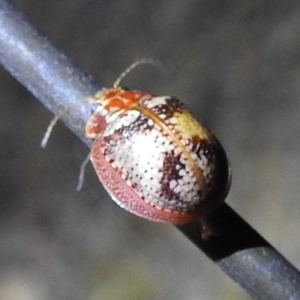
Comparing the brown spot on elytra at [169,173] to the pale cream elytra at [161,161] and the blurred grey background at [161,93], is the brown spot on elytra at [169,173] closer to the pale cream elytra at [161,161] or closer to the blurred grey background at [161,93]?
the pale cream elytra at [161,161]

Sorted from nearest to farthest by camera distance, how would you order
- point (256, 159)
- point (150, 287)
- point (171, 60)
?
point (150, 287) < point (256, 159) < point (171, 60)

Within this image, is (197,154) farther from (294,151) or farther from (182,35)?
(182,35)

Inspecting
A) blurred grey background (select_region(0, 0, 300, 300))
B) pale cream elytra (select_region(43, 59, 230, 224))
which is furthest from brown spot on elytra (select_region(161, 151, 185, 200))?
blurred grey background (select_region(0, 0, 300, 300))

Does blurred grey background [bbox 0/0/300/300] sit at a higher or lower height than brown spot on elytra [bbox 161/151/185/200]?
lower

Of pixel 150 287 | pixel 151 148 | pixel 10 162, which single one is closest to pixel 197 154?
pixel 151 148

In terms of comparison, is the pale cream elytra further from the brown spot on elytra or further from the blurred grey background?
the blurred grey background

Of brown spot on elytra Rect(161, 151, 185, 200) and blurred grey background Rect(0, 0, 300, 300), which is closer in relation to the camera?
brown spot on elytra Rect(161, 151, 185, 200)

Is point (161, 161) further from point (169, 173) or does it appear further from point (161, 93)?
point (161, 93)
